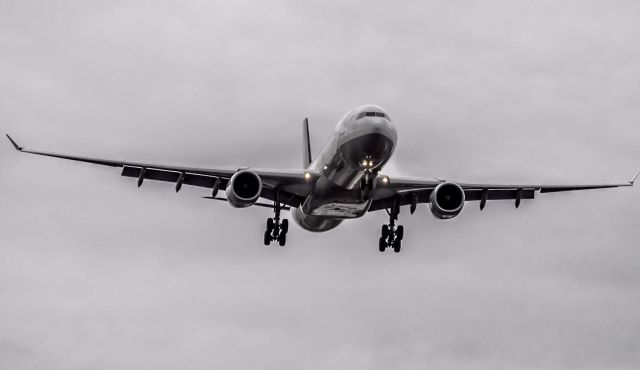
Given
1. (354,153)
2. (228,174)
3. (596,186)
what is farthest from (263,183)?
(596,186)

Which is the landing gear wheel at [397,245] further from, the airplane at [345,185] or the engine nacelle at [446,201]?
the engine nacelle at [446,201]

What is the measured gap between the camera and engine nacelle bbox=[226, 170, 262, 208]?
38.1m

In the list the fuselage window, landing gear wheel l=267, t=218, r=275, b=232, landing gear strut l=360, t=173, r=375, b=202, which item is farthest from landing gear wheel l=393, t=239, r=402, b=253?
the fuselage window

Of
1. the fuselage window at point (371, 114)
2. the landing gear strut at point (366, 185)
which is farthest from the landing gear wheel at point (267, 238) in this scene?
the fuselage window at point (371, 114)

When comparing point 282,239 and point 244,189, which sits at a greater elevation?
point 244,189

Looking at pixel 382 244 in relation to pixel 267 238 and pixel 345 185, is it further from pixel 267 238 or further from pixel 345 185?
pixel 345 185

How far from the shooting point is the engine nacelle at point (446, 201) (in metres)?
39.7

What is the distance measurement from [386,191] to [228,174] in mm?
7484

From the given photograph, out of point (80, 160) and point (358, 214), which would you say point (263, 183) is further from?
point (80, 160)

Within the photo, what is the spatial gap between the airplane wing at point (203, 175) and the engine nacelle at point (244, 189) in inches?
36.9

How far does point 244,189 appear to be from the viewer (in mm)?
38531

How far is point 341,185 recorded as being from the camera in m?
38.1

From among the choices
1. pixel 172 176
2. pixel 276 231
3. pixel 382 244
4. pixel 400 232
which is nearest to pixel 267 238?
pixel 276 231

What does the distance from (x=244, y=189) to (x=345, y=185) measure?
4.38 metres
